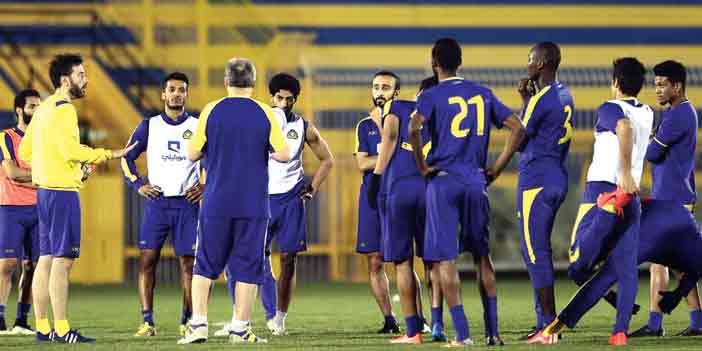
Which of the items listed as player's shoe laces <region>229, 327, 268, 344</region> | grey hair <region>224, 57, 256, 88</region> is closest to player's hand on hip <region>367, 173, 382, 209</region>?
grey hair <region>224, 57, 256, 88</region>

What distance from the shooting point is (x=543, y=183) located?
9.30 meters

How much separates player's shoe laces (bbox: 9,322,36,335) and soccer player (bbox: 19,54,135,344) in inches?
35.2

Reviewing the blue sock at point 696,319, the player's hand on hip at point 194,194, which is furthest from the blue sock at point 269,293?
the blue sock at point 696,319

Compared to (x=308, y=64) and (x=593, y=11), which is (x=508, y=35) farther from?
(x=308, y=64)

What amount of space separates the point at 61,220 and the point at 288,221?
1765 mm

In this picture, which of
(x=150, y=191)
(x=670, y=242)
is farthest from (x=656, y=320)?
(x=150, y=191)

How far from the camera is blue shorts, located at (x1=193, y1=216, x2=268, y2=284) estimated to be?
29.6 feet

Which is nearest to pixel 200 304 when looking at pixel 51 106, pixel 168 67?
pixel 51 106

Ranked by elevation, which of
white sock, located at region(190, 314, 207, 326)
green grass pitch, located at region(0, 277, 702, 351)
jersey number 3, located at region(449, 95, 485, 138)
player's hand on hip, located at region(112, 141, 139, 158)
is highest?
jersey number 3, located at region(449, 95, 485, 138)

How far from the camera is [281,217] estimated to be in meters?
10.6

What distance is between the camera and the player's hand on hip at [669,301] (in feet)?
30.6

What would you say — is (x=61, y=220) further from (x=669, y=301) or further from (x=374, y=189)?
(x=669, y=301)

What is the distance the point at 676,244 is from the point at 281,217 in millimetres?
2777

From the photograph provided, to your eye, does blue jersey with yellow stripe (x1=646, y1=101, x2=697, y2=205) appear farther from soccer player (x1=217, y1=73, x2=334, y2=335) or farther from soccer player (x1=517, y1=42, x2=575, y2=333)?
soccer player (x1=217, y1=73, x2=334, y2=335)
